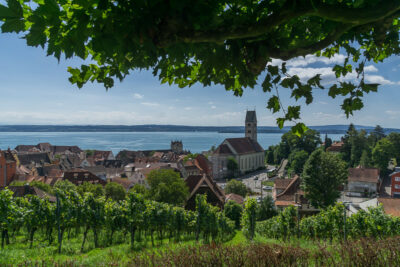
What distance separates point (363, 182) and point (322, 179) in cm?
2092

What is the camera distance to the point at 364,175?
45.0m

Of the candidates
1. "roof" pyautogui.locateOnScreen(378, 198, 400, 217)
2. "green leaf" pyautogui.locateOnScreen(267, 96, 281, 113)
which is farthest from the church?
"green leaf" pyautogui.locateOnScreen(267, 96, 281, 113)

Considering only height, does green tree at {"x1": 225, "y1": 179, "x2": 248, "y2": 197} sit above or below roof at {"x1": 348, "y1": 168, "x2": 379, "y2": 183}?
below

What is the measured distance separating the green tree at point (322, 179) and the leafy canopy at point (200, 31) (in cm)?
2834

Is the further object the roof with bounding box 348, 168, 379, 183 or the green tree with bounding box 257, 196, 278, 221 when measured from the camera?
the roof with bounding box 348, 168, 379, 183

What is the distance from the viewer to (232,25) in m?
2.06

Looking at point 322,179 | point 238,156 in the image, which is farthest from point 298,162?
point 322,179

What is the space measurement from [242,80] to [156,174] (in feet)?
95.6

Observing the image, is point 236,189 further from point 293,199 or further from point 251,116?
point 251,116

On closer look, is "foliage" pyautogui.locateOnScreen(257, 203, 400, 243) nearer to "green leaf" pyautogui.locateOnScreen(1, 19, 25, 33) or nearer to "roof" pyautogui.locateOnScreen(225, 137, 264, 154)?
"green leaf" pyautogui.locateOnScreen(1, 19, 25, 33)

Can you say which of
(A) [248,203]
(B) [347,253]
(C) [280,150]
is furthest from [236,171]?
(B) [347,253]

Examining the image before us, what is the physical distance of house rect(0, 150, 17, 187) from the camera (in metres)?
40.0

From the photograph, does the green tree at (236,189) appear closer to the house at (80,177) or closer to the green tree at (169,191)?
the green tree at (169,191)

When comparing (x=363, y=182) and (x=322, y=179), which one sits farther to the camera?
(x=363, y=182)
